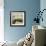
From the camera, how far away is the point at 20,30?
5523 millimetres

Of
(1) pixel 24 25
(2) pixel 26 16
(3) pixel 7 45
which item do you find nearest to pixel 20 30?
(1) pixel 24 25

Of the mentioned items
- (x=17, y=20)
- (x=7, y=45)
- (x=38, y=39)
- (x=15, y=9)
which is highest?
(x=15, y=9)

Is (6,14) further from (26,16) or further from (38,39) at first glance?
(38,39)

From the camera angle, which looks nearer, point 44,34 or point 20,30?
point 44,34

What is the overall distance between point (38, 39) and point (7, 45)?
1610 mm

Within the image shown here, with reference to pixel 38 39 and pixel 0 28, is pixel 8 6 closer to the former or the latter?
pixel 0 28

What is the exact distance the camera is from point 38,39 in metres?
2.60

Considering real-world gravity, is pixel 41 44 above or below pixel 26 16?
below

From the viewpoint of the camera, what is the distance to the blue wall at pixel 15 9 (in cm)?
549

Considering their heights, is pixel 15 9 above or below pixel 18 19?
above

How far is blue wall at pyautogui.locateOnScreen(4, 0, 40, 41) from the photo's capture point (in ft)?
18.0

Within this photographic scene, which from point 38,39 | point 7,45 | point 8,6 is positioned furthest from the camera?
point 8,6

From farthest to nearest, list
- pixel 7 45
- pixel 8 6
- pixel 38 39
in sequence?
pixel 8 6
pixel 7 45
pixel 38 39

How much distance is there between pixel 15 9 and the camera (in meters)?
5.50
